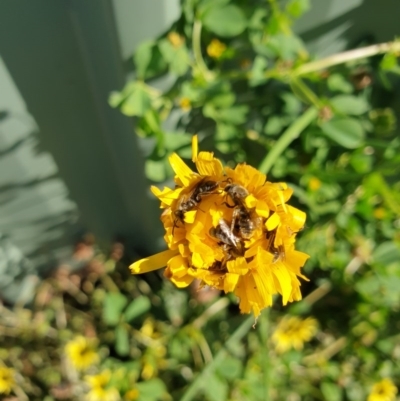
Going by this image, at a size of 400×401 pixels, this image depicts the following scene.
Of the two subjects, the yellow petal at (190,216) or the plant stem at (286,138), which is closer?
the yellow petal at (190,216)

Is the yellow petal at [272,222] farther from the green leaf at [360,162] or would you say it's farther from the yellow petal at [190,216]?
the green leaf at [360,162]

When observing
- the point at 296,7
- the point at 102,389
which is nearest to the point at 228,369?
the point at 102,389

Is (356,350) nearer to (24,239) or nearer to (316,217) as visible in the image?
(316,217)

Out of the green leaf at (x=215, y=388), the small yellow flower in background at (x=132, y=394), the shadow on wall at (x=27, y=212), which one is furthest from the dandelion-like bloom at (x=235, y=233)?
the small yellow flower in background at (x=132, y=394)

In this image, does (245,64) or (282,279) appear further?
(245,64)

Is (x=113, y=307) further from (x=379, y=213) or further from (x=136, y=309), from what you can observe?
(x=379, y=213)

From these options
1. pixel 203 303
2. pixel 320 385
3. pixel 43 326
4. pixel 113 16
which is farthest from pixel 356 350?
pixel 113 16
